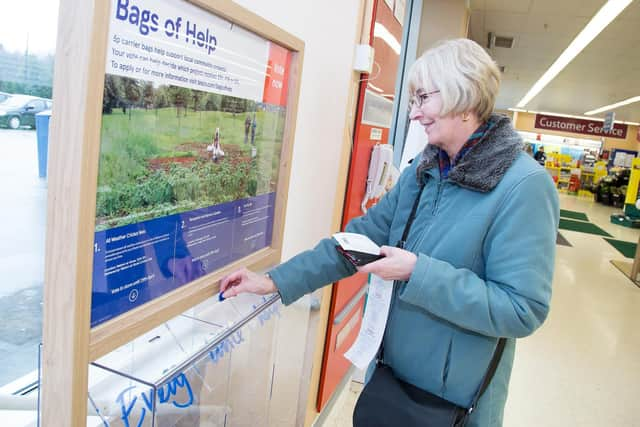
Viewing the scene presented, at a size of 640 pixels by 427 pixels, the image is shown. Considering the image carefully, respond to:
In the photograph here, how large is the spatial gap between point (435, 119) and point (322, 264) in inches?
23.3

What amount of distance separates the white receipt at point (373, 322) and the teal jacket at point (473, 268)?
4 cm

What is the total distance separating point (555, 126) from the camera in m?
23.9

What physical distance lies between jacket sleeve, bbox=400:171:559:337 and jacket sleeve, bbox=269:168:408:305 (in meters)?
0.41

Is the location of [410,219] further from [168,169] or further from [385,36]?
[385,36]

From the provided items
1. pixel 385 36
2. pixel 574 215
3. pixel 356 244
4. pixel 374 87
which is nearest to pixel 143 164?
pixel 356 244

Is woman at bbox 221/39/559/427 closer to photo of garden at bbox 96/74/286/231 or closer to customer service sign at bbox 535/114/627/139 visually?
photo of garden at bbox 96/74/286/231

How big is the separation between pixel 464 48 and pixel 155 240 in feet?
3.14

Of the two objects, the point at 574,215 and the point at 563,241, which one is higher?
the point at 574,215

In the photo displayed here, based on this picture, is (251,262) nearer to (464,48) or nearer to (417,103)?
(417,103)

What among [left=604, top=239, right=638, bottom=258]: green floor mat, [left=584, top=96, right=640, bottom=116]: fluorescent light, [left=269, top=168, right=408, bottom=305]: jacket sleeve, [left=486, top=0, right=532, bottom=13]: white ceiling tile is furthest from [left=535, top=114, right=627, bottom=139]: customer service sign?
[left=269, top=168, right=408, bottom=305]: jacket sleeve

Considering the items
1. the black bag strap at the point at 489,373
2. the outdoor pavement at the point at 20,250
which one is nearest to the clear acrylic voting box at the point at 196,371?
the outdoor pavement at the point at 20,250

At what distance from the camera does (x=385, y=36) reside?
2.56 metres

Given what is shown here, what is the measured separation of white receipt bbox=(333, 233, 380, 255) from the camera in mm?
1306

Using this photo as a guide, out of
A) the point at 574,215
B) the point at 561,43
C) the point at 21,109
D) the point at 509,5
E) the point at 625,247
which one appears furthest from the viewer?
the point at 574,215
